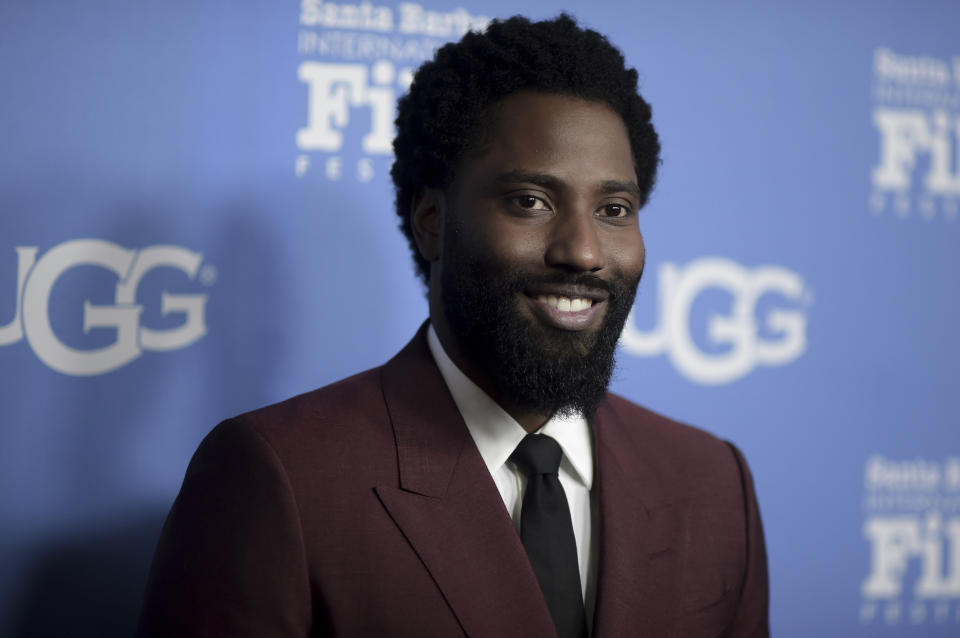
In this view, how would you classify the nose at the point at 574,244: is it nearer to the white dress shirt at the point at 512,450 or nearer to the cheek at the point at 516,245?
the cheek at the point at 516,245

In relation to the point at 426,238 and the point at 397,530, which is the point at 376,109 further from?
the point at 397,530

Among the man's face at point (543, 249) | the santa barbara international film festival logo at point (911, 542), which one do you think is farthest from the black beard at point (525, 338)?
the santa barbara international film festival logo at point (911, 542)

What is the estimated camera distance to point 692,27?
5.25ft

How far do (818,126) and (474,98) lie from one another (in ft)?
3.10

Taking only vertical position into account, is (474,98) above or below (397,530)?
above

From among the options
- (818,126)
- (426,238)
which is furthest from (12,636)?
(818,126)

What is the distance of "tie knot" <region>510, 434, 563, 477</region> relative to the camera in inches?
39.7

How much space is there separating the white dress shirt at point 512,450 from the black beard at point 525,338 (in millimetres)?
31

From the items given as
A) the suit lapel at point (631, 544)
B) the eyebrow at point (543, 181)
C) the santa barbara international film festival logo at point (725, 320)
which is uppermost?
the eyebrow at point (543, 181)

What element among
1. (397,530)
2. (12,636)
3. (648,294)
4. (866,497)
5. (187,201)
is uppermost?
(187,201)

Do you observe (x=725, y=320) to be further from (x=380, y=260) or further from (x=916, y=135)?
(x=380, y=260)

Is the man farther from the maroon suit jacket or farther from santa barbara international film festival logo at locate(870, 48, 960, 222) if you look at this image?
santa barbara international film festival logo at locate(870, 48, 960, 222)

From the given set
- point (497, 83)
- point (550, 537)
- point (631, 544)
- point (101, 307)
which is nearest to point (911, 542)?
point (631, 544)

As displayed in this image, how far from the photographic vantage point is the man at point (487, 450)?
0.90m
